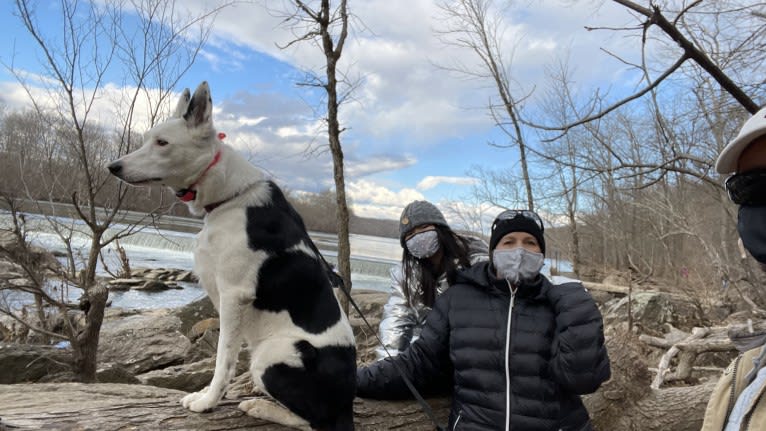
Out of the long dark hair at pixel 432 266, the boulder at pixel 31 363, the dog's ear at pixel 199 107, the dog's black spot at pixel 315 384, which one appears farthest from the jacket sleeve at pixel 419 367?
the boulder at pixel 31 363

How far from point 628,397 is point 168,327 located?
337 inches

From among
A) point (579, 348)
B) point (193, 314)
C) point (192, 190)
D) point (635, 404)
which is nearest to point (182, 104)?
point (192, 190)

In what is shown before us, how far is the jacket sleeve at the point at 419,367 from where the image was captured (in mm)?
3027

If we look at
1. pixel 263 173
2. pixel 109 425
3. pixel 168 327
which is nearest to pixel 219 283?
pixel 263 173

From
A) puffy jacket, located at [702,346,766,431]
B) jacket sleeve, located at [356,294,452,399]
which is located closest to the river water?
jacket sleeve, located at [356,294,452,399]

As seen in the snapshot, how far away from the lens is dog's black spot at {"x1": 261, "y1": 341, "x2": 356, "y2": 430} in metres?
2.41

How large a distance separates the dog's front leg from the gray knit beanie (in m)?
1.55

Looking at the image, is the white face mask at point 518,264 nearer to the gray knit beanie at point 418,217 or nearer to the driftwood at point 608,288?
the gray knit beanie at point 418,217

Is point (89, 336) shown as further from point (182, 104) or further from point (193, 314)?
point (193, 314)

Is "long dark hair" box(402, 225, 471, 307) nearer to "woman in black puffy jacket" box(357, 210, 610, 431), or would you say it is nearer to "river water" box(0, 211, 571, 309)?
"woman in black puffy jacket" box(357, 210, 610, 431)

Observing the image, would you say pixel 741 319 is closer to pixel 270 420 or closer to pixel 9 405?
pixel 270 420

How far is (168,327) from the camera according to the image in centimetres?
947

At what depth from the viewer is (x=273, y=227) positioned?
8.60ft

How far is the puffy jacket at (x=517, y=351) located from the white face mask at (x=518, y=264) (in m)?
0.07
